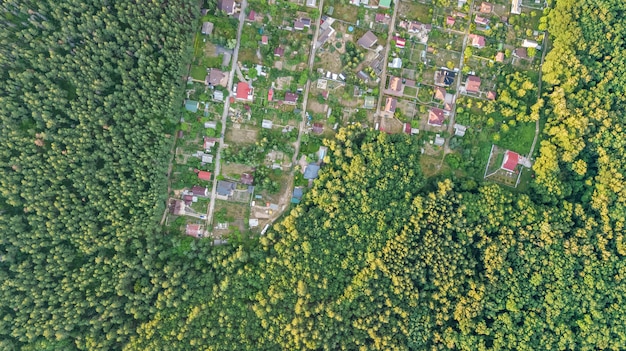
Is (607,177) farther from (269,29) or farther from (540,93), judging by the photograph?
(269,29)

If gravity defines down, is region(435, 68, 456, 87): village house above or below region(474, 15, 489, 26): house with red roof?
below

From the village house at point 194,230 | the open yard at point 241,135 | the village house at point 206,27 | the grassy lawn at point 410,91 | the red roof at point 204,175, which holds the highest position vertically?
the village house at point 206,27

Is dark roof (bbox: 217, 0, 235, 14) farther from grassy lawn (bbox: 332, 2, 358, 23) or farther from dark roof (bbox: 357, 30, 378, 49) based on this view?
dark roof (bbox: 357, 30, 378, 49)

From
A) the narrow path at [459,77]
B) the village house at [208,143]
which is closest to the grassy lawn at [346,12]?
the narrow path at [459,77]

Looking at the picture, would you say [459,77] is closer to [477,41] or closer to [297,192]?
[477,41]

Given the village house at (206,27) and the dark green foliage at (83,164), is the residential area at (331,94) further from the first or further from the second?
the dark green foliage at (83,164)

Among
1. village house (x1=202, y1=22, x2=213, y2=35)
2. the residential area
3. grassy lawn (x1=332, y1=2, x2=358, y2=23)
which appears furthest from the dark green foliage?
grassy lawn (x1=332, y1=2, x2=358, y2=23)
